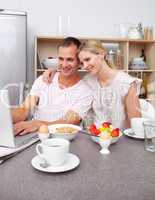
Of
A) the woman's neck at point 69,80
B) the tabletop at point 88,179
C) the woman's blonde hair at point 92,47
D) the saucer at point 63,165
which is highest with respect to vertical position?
the woman's blonde hair at point 92,47

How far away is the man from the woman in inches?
3.8

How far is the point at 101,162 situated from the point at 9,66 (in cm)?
210

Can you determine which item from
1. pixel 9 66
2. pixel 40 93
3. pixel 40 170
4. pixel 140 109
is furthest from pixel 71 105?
pixel 9 66

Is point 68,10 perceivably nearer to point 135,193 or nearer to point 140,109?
point 140,109

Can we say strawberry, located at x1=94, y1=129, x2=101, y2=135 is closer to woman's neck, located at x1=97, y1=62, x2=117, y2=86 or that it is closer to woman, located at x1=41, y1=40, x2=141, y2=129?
woman, located at x1=41, y1=40, x2=141, y2=129

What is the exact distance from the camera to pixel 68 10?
3.23m

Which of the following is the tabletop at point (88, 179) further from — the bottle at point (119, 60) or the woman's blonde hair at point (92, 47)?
the bottle at point (119, 60)

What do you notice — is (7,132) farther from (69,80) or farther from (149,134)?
(69,80)

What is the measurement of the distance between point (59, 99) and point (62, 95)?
0.12ft

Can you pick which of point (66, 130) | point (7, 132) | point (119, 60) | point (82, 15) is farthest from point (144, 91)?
point (7, 132)

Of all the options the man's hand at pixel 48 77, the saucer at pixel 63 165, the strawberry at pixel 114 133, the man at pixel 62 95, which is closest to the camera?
the saucer at pixel 63 165

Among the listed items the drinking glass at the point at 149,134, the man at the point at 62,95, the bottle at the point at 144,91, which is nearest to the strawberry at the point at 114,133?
the drinking glass at the point at 149,134

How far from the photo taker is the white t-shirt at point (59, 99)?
66.8 inches

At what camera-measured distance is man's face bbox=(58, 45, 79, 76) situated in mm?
1697
